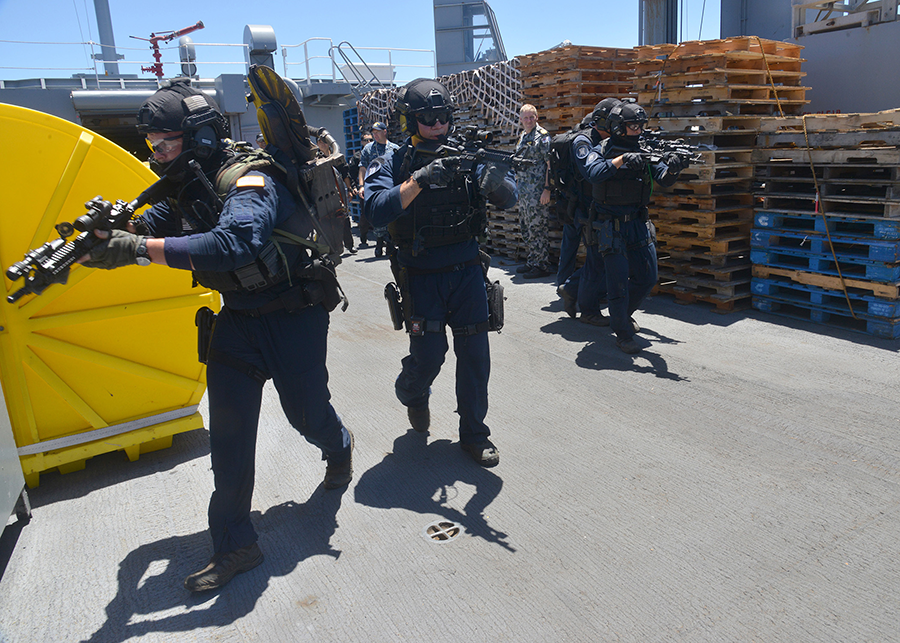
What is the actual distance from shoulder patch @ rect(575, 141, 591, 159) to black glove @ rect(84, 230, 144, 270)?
13.3 ft

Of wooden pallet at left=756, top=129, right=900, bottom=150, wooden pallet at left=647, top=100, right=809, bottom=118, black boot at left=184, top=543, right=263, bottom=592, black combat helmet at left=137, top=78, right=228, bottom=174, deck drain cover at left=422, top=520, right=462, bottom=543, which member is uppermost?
wooden pallet at left=647, top=100, right=809, bottom=118

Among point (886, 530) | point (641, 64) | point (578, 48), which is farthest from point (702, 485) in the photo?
point (578, 48)

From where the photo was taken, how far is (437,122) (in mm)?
3611

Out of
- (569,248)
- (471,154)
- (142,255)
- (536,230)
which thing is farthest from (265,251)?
(536,230)

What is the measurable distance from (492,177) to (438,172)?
0.36 m

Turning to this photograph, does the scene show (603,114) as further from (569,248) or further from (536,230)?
(536,230)

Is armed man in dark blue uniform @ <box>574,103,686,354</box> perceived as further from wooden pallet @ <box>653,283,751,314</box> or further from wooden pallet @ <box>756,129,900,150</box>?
wooden pallet @ <box>756,129,900,150</box>

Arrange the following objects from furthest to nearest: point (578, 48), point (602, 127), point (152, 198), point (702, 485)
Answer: point (578, 48) → point (602, 127) → point (702, 485) → point (152, 198)

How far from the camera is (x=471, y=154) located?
11.2 ft

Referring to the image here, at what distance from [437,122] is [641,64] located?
4.90m

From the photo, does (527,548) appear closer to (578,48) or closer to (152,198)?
(152,198)

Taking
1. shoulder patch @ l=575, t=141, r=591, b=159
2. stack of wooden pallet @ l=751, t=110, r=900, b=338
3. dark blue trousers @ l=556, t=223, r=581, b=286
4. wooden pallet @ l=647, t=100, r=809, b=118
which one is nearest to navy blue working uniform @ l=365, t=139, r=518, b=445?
shoulder patch @ l=575, t=141, r=591, b=159

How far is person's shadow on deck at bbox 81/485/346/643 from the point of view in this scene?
266 centimetres

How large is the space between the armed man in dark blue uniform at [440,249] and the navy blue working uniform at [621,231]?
7.10ft
